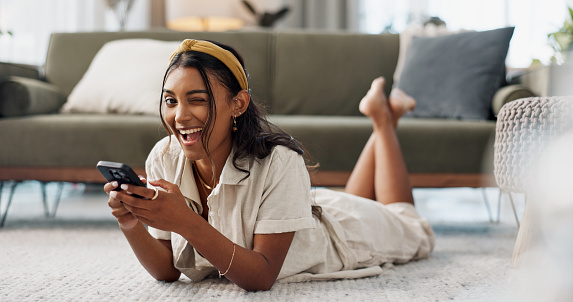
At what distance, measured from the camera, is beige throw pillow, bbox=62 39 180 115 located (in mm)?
2170

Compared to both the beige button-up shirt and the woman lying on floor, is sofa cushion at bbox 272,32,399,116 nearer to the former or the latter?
the woman lying on floor

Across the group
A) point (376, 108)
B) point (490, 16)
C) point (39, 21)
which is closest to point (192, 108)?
point (376, 108)

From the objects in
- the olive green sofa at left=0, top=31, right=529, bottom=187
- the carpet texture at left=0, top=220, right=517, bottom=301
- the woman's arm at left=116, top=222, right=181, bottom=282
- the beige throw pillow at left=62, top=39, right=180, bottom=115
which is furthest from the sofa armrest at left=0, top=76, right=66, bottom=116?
the woman's arm at left=116, top=222, right=181, bottom=282

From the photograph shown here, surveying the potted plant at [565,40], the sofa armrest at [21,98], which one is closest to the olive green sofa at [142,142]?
the sofa armrest at [21,98]

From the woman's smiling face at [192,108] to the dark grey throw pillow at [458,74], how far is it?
1.34 metres

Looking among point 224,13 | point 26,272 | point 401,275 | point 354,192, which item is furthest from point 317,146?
point 224,13

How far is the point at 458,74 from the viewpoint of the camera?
7.22 feet

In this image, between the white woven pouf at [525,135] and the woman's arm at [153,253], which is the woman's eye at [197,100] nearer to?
the woman's arm at [153,253]

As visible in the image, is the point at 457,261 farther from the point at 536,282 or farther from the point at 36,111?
the point at 36,111

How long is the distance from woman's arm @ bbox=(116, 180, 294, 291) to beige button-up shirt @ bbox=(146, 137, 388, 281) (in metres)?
0.04

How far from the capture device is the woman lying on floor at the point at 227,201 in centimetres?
95

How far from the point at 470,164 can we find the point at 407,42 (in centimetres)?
94

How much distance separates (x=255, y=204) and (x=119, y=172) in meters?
0.31

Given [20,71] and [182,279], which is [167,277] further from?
[20,71]
